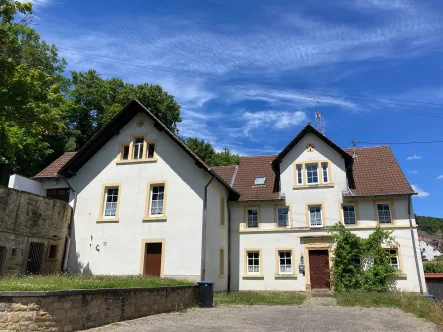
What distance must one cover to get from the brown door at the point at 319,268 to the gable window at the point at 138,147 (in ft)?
37.6

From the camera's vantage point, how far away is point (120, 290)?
1020 centimetres

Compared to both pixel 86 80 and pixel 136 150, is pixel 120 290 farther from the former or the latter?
pixel 86 80

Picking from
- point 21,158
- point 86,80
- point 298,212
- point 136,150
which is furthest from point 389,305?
point 86,80

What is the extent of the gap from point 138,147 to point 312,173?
10665 mm

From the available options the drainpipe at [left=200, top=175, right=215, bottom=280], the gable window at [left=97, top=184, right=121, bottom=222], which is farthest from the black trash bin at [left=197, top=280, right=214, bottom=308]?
the gable window at [left=97, top=184, right=121, bottom=222]

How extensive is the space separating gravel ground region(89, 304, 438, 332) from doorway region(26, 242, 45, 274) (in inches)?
337

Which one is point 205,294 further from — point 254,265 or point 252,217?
point 252,217

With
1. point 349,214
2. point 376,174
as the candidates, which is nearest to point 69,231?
point 349,214

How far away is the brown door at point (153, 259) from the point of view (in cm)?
1844

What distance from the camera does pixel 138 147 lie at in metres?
21.0

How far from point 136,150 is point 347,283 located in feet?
45.3

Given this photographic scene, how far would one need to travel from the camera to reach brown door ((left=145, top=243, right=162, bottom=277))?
18438 mm

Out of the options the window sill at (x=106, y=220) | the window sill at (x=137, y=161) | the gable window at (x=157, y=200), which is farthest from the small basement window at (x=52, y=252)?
the window sill at (x=137, y=161)

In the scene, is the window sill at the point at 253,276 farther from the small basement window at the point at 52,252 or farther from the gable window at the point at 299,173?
the small basement window at the point at 52,252
